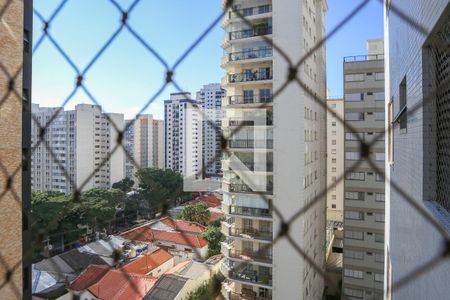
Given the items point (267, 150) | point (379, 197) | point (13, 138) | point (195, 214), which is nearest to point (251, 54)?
point (267, 150)

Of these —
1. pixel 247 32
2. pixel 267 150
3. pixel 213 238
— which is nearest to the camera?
pixel 267 150

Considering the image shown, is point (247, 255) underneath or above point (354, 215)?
underneath

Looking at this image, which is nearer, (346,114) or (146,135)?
(146,135)

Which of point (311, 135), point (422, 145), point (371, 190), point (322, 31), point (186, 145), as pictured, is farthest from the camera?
point (322, 31)

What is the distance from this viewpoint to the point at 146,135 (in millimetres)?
4500

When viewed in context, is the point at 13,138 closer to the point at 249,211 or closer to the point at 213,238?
the point at 249,211

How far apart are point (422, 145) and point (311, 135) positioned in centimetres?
384

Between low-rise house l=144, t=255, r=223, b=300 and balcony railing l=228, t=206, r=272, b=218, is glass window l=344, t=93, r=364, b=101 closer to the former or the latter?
balcony railing l=228, t=206, r=272, b=218

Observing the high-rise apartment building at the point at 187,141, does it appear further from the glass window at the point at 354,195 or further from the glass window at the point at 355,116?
the glass window at the point at 354,195

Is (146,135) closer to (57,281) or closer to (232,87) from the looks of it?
(232,87)

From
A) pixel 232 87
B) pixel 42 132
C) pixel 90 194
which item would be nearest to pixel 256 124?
pixel 232 87

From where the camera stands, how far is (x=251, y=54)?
4824 millimetres

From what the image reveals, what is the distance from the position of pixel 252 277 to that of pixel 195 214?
14.8 ft

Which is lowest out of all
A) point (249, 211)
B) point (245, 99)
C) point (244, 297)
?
point (244, 297)
